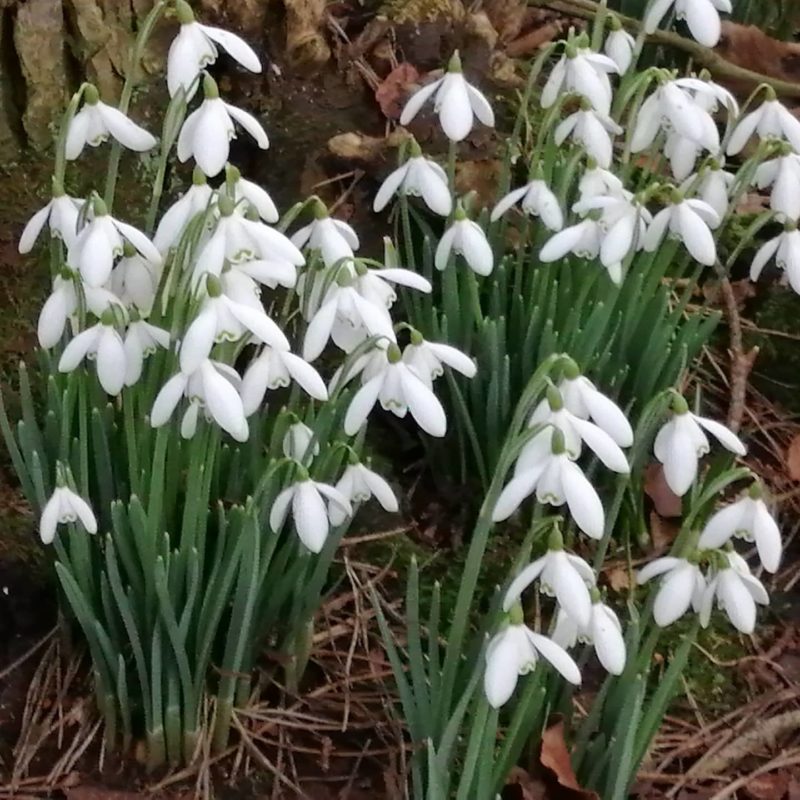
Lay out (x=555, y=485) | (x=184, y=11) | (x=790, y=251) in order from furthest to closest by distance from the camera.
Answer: (x=790, y=251) → (x=184, y=11) → (x=555, y=485)

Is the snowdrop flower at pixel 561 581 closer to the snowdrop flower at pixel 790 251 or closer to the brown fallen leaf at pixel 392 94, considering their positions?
the snowdrop flower at pixel 790 251

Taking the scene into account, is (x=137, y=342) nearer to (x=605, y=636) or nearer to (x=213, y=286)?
(x=213, y=286)

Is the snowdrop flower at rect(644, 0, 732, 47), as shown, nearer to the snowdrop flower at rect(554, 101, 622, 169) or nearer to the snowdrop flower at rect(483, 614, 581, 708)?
the snowdrop flower at rect(554, 101, 622, 169)

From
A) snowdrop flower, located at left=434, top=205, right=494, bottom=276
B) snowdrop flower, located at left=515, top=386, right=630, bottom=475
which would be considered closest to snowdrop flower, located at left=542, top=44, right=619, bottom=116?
snowdrop flower, located at left=434, top=205, right=494, bottom=276

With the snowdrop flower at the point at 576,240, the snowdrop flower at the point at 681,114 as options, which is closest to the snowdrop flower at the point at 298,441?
the snowdrop flower at the point at 576,240

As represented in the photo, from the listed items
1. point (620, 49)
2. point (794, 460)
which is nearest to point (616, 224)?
point (620, 49)

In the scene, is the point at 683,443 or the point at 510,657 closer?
the point at 510,657

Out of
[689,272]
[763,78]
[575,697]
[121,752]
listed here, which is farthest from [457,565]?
[763,78]
